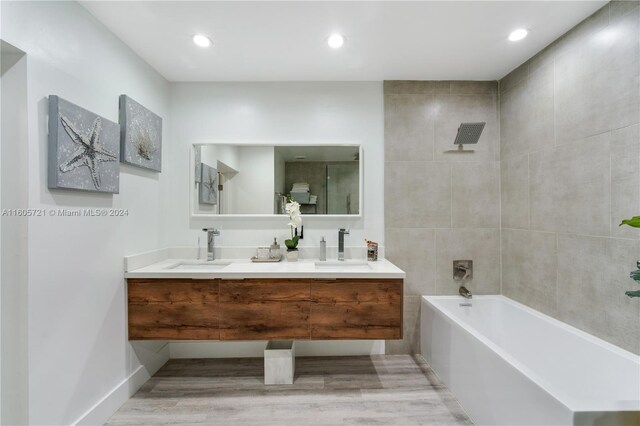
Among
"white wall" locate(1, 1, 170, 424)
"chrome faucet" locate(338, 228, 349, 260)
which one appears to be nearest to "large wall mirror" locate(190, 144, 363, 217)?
"chrome faucet" locate(338, 228, 349, 260)

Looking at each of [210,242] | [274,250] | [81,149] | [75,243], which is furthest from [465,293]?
[81,149]

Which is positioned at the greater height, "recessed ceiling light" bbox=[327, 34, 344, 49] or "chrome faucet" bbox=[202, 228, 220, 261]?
"recessed ceiling light" bbox=[327, 34, 344, 49]

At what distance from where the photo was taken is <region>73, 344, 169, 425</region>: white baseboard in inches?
63.8

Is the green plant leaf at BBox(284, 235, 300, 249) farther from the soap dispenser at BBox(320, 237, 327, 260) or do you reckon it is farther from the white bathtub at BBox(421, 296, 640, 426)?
the white bathtub at BBox(421, 296, 640, 426)

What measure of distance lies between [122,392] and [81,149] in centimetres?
154

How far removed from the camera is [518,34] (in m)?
1.86

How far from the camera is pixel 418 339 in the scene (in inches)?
98.5

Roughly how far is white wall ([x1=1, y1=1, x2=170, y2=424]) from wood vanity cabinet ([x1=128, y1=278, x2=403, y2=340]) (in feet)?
0.66

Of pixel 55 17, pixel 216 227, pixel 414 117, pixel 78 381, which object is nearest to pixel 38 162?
pixel 55 17

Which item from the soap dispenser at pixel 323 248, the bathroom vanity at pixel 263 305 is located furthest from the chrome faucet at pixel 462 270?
the soap dispenser at pixel 323 248

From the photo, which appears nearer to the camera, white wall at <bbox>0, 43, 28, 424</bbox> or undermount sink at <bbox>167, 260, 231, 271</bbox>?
white wall at <bbox>0, 43, 28, 424</bbox>

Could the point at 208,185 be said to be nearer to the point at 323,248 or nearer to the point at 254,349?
the point at 323,248

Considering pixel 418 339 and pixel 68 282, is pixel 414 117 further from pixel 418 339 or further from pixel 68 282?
pixel 68 282

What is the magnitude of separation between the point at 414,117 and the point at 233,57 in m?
1.54
